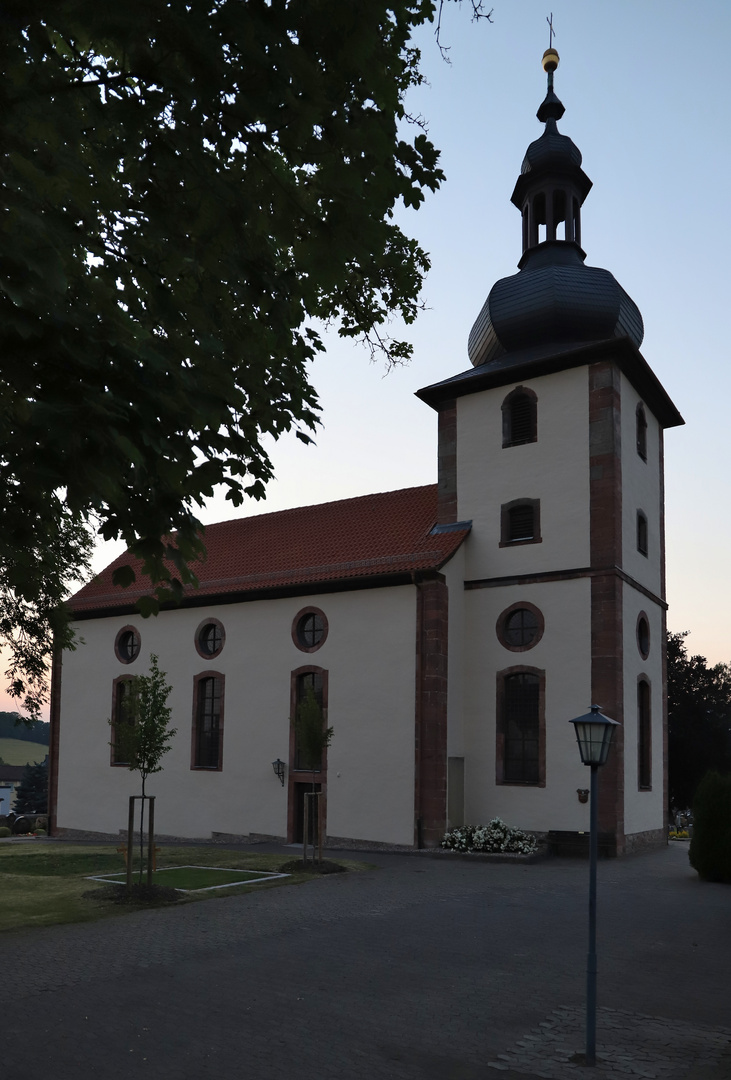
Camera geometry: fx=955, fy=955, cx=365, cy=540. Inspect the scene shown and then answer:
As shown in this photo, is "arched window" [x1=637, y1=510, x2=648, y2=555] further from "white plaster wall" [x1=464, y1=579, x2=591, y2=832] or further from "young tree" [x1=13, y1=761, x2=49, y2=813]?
"young tree" [x1=13, y1=761, x2=49, y2=813]

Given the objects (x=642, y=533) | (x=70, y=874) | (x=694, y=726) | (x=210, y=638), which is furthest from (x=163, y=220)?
(x=694, y=726)

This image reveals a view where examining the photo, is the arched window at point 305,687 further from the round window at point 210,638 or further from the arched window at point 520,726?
the arched window at point 520,726

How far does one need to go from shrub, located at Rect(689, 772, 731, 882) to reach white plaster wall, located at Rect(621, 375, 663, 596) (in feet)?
20.9

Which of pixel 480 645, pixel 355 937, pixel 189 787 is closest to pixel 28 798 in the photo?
pixel 189 787

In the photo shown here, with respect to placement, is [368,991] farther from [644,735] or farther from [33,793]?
[33,793]

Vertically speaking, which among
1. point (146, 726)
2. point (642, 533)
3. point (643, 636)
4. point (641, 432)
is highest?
point (641, 432)

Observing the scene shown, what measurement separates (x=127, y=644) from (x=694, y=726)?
21.3m

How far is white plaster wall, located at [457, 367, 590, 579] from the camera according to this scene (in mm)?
22859

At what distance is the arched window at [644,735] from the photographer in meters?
23.6

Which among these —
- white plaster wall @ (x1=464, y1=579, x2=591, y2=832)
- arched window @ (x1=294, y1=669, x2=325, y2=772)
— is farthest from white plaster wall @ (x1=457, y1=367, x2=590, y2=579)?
arched window @ (x1=294, y1=669, x2=325, y2=772)

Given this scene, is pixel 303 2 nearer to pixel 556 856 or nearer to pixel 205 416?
pixel 205 416

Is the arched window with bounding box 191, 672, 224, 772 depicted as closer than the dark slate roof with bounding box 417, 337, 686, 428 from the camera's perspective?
No

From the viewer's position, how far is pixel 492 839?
20.6 metres

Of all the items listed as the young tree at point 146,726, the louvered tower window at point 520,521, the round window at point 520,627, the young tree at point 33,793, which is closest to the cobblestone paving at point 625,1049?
the young tree at point 146,726
